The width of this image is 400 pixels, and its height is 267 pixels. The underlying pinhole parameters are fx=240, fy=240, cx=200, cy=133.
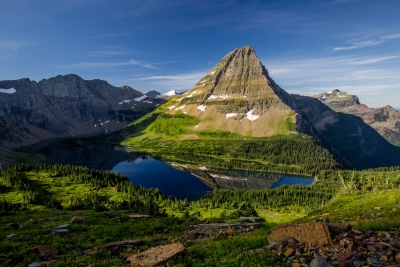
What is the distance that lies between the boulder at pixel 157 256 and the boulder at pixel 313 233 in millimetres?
6855

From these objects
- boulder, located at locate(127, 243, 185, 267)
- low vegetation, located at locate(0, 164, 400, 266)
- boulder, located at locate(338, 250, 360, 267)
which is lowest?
low vegetation, located at locate(0, 164, 400, 266)

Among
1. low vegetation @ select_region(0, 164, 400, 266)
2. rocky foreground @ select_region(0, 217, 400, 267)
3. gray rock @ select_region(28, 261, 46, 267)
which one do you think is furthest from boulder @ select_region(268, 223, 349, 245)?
gray rock @ select_region(28, 261, 46, 267)

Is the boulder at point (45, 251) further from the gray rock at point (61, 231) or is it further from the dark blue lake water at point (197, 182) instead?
the dark blue lake water at point (197, 182)

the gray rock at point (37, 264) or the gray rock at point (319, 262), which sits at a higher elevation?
the gray rock at point (319, 262)

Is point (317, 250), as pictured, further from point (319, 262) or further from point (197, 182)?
point (197, 182)

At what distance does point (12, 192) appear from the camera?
10031 cm

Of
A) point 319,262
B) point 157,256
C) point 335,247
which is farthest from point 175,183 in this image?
point 319,262

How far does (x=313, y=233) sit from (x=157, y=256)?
10521 mm

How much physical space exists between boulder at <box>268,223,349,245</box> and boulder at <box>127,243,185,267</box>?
6.86m

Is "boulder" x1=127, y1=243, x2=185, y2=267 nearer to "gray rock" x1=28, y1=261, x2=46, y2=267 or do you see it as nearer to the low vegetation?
the low vegetation

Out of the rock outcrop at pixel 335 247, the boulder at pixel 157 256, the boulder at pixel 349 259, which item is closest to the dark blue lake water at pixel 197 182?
the boulder at pixel 157 256

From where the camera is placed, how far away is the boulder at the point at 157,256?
→ 15700mm

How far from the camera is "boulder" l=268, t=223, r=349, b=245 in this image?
48.1 feet

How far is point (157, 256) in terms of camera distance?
16672 mm
